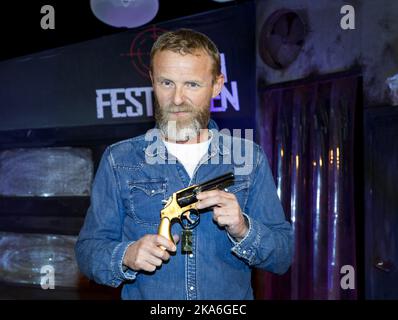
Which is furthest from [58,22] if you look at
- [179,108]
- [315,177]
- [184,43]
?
[179,108]

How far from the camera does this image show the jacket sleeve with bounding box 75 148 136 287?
6.55 feet

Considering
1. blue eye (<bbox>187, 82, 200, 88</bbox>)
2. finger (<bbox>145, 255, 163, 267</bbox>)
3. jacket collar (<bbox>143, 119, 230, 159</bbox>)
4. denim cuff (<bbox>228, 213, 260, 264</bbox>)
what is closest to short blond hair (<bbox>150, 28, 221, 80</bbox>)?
blue eye (<bbox>187, 82, 200, 88</bbox>)

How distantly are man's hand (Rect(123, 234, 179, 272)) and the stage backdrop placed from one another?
327 cm

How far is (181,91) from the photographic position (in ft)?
6.90

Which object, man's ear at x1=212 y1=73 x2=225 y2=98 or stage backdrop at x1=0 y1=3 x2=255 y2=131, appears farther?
stage backdrop at x1=0 y1=3 x2=255 y2=131

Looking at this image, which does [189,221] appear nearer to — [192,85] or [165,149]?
[165,149]

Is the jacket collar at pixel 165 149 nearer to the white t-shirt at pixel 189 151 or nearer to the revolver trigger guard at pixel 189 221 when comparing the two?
the white t-shirt at pixel 189 151

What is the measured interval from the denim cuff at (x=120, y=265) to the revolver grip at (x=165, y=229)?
5.1 inches

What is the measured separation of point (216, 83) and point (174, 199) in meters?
0.59

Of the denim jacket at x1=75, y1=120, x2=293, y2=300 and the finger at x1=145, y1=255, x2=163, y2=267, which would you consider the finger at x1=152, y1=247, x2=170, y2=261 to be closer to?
the finger at x1=145, y1=255, x2=163, y2=267

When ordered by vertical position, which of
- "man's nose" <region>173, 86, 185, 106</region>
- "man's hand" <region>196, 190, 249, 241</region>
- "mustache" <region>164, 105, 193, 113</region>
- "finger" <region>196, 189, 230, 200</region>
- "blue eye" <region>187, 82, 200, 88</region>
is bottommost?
"man's hand" <region>196, 190, 249, 241</region>

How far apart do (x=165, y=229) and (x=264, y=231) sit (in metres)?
0.41
